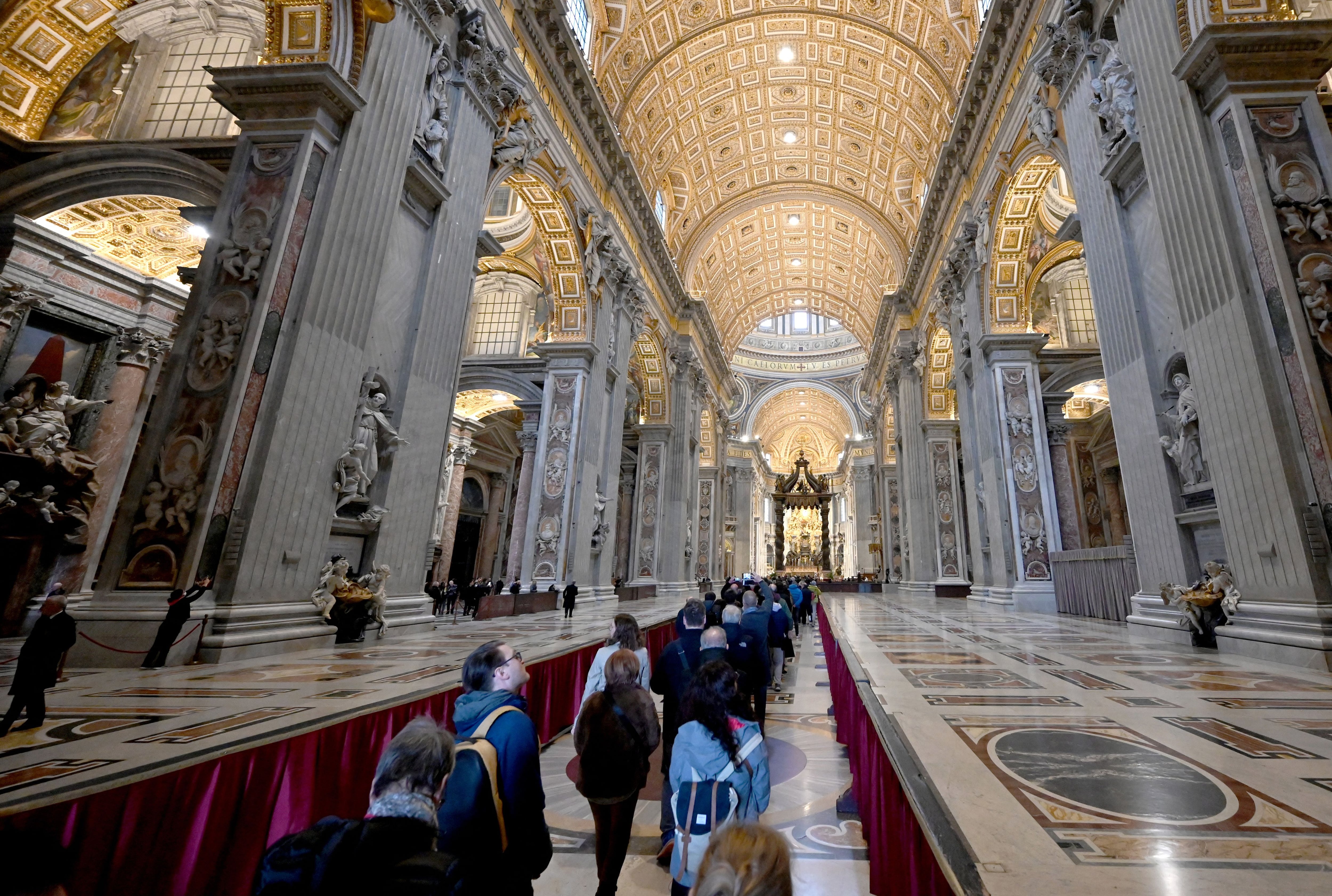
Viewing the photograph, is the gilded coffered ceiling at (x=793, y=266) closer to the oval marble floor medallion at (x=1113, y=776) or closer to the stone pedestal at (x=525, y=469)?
the stone pedestal at (x=525, y=469)

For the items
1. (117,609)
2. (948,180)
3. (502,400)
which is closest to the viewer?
(117,609)

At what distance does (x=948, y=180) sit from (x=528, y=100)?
10229mm

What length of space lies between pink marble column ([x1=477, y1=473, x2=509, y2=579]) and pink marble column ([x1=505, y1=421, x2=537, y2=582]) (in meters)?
6.08

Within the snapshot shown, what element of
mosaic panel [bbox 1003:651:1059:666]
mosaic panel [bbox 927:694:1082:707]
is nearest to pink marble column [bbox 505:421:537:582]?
mosaic panel [bbox 1003:651:1059:666]

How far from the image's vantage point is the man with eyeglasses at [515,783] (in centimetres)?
146

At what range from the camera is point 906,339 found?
65.1 feet

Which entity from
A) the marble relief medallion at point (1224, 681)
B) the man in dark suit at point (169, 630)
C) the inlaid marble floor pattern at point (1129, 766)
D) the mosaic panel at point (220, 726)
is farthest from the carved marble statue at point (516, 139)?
the marble relief medallion at point (1224, 681)

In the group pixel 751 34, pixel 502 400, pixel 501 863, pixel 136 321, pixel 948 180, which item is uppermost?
pixel 751 34

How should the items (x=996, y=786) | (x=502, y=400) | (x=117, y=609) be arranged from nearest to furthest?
1. (x=996, y=786)
2. (x=117, y=609)
3. (x=502, y=400)

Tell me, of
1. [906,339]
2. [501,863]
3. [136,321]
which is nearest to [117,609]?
[501,863]

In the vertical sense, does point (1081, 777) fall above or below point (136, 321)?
below

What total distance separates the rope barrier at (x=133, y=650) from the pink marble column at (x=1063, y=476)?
14.2 m

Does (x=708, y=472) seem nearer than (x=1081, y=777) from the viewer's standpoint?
No

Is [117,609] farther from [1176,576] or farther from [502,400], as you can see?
[502,400]
